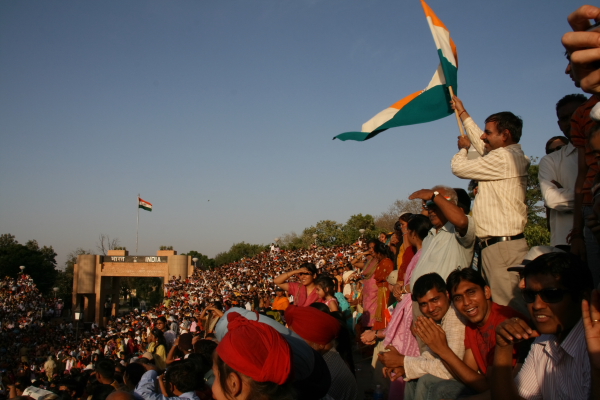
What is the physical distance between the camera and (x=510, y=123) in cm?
373

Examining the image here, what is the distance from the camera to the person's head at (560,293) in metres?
2.25

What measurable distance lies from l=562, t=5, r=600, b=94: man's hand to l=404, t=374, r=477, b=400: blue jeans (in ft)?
6.88

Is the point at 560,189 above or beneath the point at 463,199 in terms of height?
beneath

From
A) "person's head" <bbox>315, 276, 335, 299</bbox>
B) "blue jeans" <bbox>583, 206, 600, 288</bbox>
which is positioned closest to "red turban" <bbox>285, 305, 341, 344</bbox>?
"blue jeans" <bbox>583, 206, 600, 288</bbox>

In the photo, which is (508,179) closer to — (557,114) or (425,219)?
(557,114)

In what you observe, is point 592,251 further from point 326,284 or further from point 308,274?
point 308,274

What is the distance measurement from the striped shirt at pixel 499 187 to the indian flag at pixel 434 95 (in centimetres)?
134

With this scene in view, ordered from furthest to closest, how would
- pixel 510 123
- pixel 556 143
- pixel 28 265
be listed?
pixel 28 265
pixel 556 143
pixel 510 123

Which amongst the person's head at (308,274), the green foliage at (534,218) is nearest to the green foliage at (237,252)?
the green foliage at (534,218)

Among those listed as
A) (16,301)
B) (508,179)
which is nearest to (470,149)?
(508,179)

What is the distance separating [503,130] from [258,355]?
2.90m

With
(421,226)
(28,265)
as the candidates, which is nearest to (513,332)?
(421,226)

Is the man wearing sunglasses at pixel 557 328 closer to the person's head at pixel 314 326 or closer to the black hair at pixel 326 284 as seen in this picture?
the person's head at pixel 314 326

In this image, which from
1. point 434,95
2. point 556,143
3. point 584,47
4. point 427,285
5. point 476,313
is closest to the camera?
point 584,47
